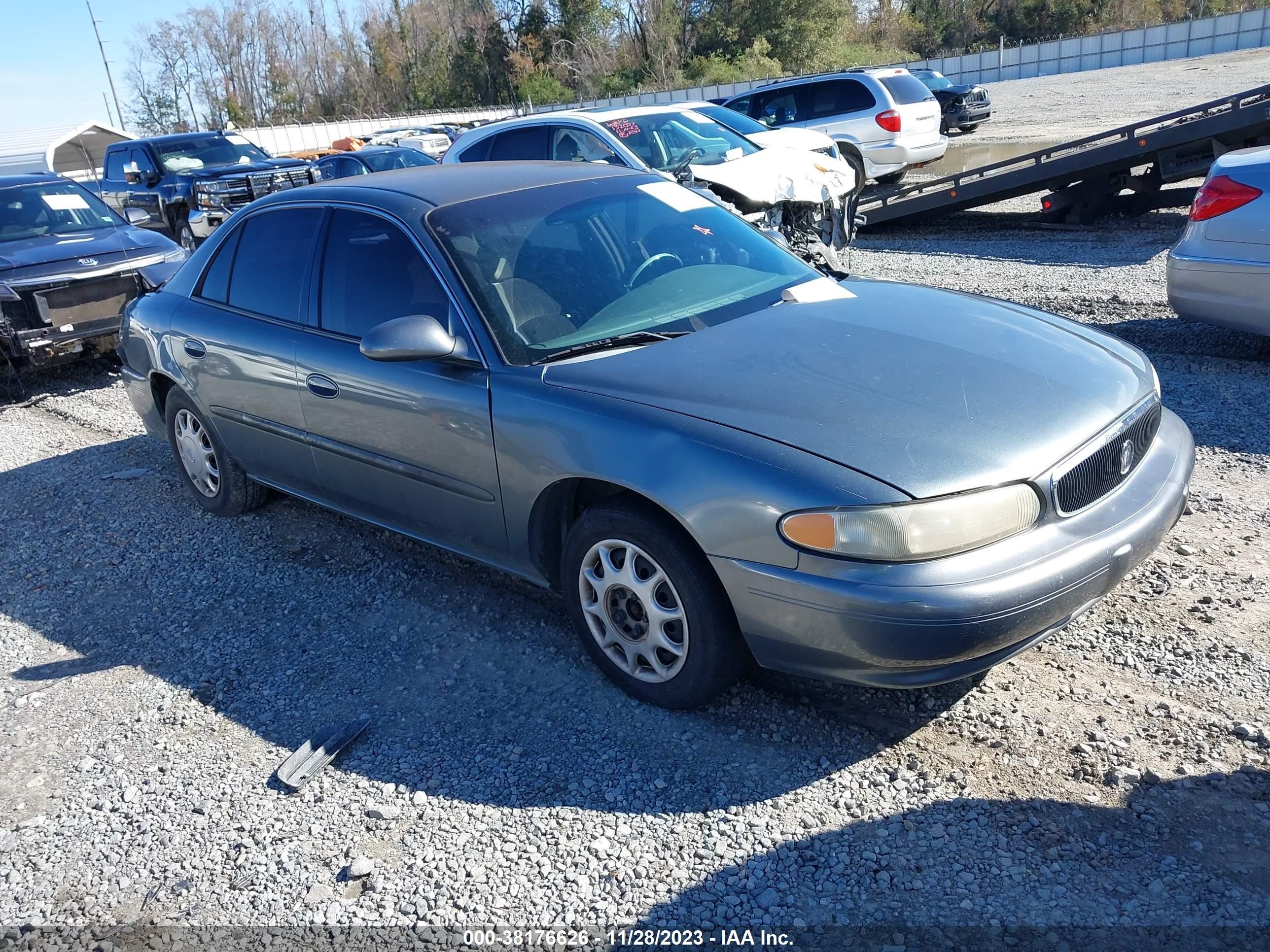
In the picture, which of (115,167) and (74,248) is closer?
(74,248)

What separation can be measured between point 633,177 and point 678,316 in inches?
38.9

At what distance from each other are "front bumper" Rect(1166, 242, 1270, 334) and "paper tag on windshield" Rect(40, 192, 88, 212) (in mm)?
9407

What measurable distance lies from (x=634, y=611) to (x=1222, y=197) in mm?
4813

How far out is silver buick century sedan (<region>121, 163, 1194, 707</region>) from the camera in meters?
2.85

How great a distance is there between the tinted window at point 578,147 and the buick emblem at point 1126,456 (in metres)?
6.95

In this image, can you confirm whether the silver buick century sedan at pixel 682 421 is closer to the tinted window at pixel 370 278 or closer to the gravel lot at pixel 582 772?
the tinted window at pixel 370 278

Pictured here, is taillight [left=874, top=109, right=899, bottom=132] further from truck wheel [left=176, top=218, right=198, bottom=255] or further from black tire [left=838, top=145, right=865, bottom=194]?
truck wheel [left=176, top=218, right=198, bottom=255]

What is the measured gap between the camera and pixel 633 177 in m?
4.50

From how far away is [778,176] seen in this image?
9.31m

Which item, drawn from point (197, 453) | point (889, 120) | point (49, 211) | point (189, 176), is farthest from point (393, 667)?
point (189, 176)

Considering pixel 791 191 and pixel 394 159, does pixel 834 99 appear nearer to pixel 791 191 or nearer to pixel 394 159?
pixel 791 191

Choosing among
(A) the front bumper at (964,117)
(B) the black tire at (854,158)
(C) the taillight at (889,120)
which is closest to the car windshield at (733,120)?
(B) the black tire at (854,158)

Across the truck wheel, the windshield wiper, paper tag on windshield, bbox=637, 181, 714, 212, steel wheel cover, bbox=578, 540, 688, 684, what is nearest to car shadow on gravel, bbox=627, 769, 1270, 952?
steel wheel cover, bbox=578, 540, 688, 684

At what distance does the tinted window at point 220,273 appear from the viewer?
495 centimetres
